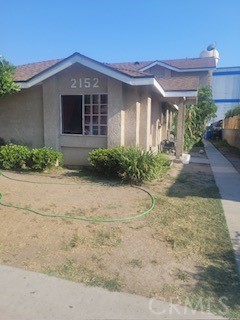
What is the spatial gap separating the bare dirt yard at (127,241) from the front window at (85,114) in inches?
127

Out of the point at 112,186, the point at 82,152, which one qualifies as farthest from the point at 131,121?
the point at 112,186

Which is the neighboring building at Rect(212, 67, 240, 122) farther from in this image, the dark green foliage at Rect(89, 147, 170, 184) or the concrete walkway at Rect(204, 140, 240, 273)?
the dark green foliage at Rect(89, 147, 170, 184)

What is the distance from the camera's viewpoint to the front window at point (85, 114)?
9773mm

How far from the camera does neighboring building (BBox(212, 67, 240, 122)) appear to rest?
145 feet

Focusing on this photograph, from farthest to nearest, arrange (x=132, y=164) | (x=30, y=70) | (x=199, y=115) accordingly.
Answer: (x=199, y=115) → (x=30, y=70) → (x=132, y=164)

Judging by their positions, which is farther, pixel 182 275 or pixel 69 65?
pixel 69 65

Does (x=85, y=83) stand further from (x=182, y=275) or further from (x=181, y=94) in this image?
(x=182, y=275)

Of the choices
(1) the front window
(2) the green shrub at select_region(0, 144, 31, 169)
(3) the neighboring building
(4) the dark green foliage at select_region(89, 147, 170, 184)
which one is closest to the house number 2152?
(1) the front window

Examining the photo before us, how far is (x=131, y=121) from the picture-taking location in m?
9.62

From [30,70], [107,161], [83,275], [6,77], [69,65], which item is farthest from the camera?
[30,70]

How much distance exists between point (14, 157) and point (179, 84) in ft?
23.7

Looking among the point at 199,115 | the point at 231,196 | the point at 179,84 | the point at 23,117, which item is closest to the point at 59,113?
the point at 23,117

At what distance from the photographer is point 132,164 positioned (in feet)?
25.5

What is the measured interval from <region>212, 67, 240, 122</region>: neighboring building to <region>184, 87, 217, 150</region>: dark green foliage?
22.4 m
